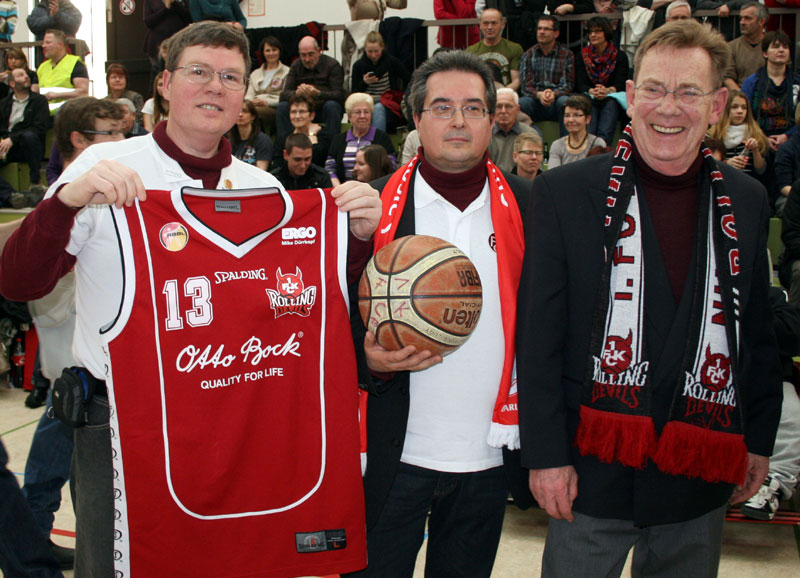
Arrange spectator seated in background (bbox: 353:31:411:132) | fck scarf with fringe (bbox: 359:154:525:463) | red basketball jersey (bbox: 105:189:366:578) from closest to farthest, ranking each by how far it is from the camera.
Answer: red basketball jersey (bbox: 105:189:366:578), fck scarf with fringe (bbox: 359:154:525:463), spectator seated in background (bbox: 353:31:411:132)

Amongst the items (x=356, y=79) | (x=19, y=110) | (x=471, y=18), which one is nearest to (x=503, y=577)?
(x=356, y=79)

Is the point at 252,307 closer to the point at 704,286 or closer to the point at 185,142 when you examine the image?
the point at 185,142

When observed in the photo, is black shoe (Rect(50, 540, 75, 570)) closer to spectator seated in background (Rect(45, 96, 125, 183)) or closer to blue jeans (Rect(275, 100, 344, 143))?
spectator seated in background (Rect(45, 96, 125, 183))

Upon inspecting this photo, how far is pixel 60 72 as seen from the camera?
1043 cm

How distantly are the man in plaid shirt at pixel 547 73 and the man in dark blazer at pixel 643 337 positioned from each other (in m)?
6.26

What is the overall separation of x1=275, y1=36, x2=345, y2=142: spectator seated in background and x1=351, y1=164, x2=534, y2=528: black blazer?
697 centimetres

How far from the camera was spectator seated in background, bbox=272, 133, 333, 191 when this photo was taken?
6797 millimetres

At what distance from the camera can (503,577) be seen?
3.49m

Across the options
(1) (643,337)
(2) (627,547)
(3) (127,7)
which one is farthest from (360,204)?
(3) (127,7)

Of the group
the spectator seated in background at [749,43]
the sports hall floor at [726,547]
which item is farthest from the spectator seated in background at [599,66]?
the sports hall floor at [726,547]

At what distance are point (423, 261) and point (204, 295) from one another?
1.99 ft

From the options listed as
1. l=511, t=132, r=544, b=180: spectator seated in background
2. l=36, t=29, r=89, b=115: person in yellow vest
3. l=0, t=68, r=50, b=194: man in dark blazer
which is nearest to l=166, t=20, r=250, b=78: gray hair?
l=511, t=132, r=544, b=180: spectator seated in background

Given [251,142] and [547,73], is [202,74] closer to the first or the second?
[251,142]
